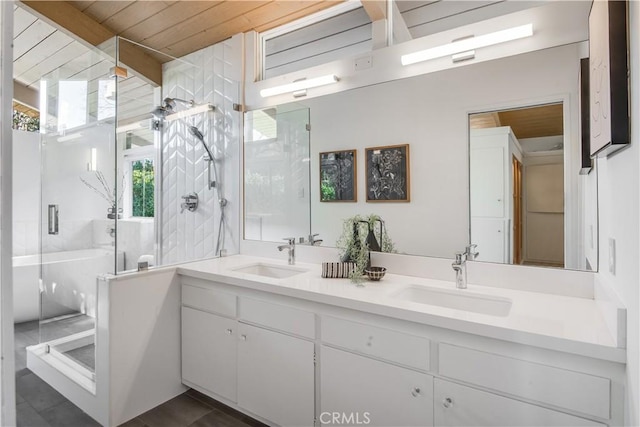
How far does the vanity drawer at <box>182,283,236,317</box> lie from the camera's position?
6.42 feet

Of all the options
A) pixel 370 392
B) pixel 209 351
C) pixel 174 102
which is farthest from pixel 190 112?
pixel 370 392

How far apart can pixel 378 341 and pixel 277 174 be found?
1.57 m

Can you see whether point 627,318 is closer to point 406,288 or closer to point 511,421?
point 511,421

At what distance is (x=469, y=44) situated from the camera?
1.77 metres

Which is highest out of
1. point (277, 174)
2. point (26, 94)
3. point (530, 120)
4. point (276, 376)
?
point (26, 94)

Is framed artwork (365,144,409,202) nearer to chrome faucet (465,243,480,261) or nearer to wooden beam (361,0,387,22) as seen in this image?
chrome faucet (465,243,480,261)

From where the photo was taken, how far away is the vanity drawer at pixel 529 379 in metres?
1.04

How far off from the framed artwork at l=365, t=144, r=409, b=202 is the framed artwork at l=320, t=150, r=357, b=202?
0.12m

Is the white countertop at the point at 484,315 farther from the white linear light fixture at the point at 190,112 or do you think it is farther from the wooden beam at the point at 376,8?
the wooden beam at the point at 376,8

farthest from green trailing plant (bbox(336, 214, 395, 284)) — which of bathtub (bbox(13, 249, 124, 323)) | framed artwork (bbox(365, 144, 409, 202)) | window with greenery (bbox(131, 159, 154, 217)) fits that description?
window with greenery (bbox(131, 159, 154, 217))

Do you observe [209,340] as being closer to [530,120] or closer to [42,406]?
[42,406]

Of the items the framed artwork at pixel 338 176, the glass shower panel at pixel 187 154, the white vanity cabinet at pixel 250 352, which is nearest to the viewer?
the white vanity cabinet at pixel 250 352

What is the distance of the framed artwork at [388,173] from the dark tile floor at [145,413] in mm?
1537

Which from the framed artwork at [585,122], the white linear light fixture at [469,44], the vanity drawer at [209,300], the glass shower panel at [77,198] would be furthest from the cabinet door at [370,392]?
the white linear light fixture at [469,44]
